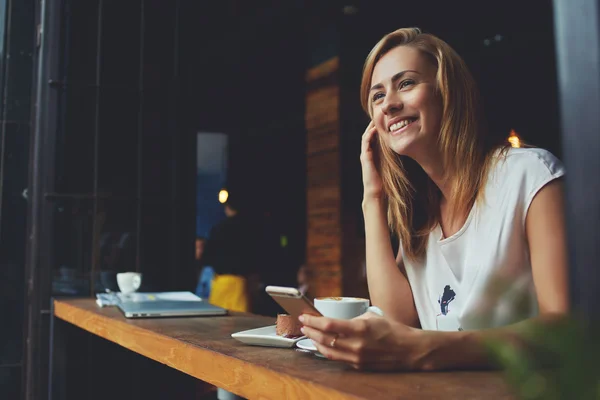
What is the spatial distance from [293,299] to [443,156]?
72 cm

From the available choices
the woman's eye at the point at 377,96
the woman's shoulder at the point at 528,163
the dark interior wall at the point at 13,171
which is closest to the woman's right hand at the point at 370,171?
the woman's eye at the point at 377,96

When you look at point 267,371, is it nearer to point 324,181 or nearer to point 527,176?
point 527,176

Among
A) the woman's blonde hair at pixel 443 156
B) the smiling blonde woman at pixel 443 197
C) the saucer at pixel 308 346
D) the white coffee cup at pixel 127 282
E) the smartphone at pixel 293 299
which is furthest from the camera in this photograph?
the white coffee cup at pixel 127 282

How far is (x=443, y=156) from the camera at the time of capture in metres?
1.47

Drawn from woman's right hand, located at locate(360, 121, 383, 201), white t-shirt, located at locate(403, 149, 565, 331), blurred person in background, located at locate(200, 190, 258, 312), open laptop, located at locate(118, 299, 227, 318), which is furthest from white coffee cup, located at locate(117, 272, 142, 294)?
blurred person in background, located at locate(200, 190, 258, 312)

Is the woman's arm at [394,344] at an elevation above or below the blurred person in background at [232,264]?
above

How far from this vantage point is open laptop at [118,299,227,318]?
1.80m

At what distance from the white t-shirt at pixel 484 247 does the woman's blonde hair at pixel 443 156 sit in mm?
48

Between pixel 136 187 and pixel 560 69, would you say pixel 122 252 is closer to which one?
pixel 136 187

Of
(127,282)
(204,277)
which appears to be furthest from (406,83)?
(204,277)

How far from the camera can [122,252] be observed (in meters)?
2.57

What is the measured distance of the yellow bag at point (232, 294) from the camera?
182 inches

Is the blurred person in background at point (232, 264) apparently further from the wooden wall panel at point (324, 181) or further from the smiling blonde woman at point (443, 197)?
the smiling blonde woman at point (443, 197)

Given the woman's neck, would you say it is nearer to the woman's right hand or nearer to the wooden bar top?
the woman's right hand
